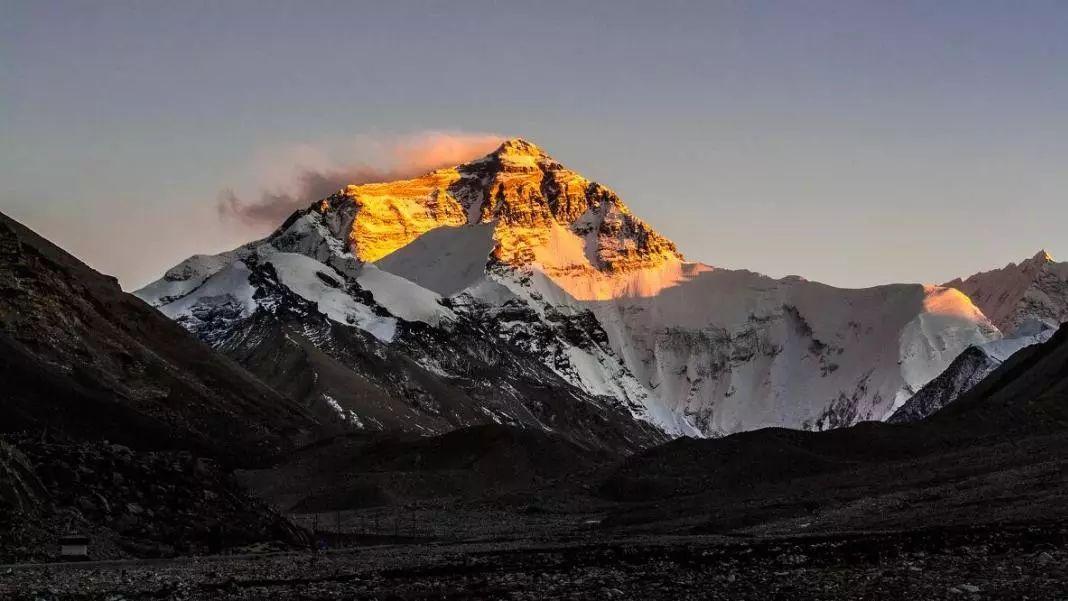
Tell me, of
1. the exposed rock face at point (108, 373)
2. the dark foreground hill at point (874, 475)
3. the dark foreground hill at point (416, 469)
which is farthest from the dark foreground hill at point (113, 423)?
the dark foreground hill at point (874, 475)

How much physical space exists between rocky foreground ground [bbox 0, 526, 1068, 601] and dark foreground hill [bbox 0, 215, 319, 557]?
4767 mm

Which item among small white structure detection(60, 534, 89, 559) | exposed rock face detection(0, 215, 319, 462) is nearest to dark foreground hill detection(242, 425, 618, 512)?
exposed rock face detection(0, 215, 319, 462)

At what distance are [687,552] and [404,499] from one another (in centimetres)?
7479

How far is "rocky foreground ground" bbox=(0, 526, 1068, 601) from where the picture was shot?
37.8 meters

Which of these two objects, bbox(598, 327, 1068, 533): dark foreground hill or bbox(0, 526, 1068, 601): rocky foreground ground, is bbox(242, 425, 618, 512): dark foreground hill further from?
bbox(0, 526, 1068, 601): rocky foreground ground

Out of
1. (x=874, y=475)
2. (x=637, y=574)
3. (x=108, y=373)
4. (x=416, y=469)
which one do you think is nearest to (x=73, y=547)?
(x=637, y=574)

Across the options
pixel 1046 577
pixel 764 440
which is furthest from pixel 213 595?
pixel 764 440

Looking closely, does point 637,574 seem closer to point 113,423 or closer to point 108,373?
point 113,423

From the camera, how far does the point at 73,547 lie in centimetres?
4669

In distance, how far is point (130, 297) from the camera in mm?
196000

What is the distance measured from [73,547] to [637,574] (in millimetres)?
17768

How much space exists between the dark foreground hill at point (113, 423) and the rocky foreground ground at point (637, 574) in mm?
4767

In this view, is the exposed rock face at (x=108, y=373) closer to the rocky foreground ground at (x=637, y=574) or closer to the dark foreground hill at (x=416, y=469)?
the dark foreground hill at (x=416, y=469)

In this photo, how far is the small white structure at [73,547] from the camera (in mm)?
46469
